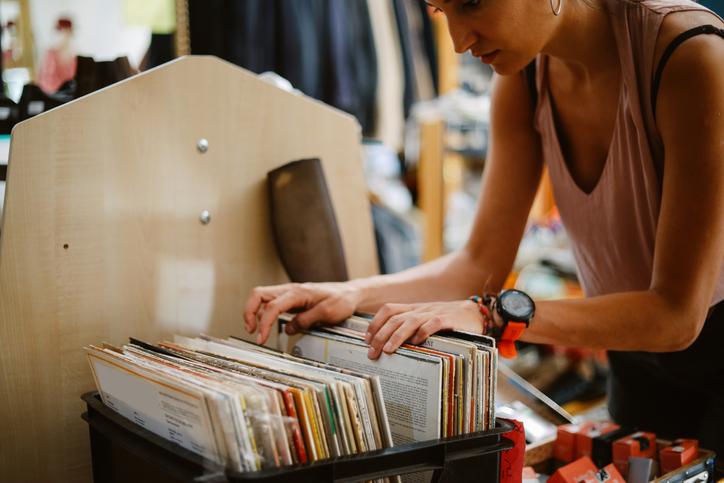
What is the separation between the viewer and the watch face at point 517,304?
867 mm

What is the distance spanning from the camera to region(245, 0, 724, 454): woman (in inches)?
34.5

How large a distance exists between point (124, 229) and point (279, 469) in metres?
0.47

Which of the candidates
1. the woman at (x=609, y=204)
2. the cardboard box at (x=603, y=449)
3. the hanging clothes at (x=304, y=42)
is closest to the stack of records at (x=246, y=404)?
the woman at (x=609, y=204)

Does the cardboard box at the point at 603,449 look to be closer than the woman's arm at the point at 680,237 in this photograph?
No

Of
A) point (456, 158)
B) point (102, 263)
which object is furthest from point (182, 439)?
point (456, 158)

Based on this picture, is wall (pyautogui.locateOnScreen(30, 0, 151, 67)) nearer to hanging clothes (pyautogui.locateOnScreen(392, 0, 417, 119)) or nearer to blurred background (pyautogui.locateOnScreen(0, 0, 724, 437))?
blurred background (pyautogui.locateOnScreen(0, 0, 724, 437))

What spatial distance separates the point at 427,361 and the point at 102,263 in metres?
0.47

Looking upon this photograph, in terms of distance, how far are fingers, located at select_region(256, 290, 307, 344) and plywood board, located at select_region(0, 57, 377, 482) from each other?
16 cm

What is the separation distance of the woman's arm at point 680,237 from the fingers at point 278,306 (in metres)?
0.31

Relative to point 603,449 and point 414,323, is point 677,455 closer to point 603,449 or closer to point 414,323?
point 603,449

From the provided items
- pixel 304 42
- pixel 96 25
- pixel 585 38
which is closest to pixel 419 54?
pixel 304 42

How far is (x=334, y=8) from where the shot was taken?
279 cm

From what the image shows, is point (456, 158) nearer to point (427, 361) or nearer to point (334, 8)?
point (334, 8)

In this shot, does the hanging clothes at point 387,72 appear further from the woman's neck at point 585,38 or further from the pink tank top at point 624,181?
the woman's neck at point 585,38
